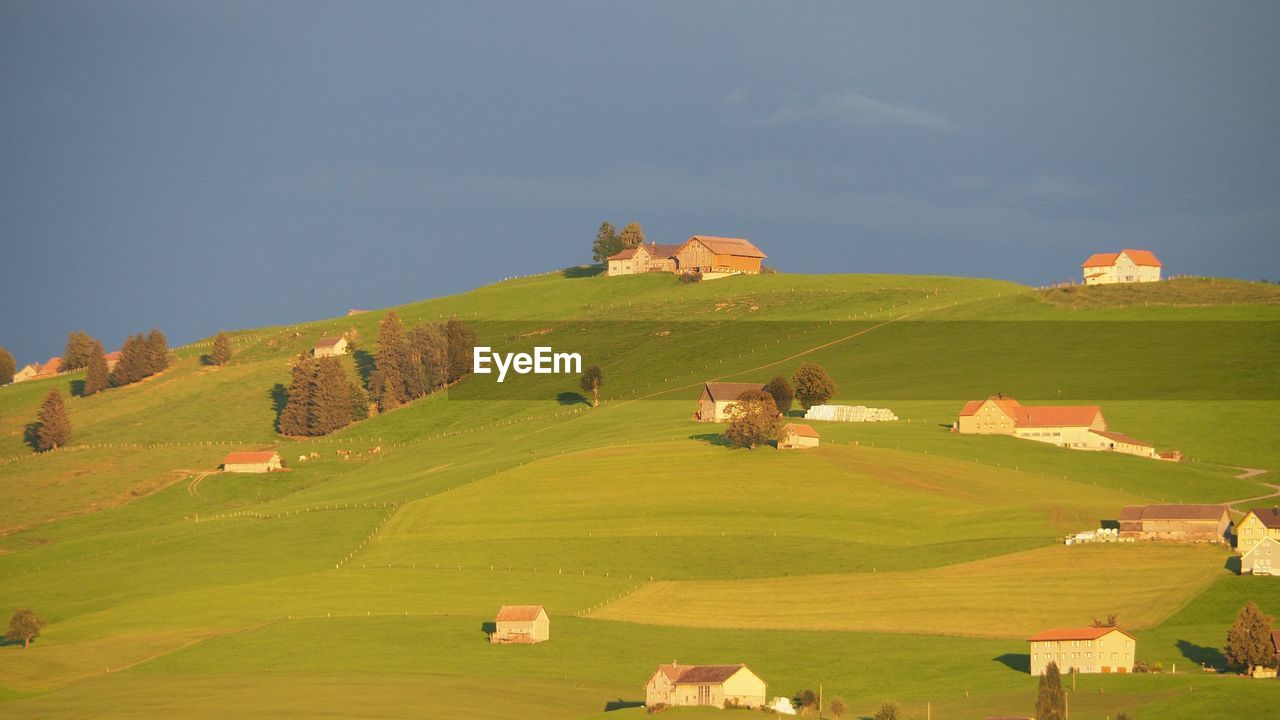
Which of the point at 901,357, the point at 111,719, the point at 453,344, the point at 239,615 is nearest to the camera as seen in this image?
the point at 111,719

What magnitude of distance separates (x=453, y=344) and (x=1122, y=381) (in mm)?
70359

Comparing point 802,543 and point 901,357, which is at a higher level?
point 901,357

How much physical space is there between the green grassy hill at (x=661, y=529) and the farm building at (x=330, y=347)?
698cm

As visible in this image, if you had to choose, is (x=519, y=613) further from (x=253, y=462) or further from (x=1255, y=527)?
(x=253, y=462)

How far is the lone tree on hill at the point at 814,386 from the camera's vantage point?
129 meters

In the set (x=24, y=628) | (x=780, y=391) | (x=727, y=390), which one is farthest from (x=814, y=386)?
(x=24, y=628)

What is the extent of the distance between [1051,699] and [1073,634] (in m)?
10.0

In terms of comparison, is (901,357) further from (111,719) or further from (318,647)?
(111,719)

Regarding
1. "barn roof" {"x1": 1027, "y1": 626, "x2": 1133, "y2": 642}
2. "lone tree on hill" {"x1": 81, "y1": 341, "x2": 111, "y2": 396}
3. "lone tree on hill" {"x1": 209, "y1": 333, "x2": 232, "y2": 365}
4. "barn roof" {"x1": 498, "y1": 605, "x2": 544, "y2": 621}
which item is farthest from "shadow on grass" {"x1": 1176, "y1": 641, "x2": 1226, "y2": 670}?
"lone tree on hill" {"x1": 81, "y1": 341, "x2": 111, "y2": 396}

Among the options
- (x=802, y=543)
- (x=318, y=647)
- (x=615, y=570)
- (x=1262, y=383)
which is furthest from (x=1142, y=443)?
(x=318, y=647)

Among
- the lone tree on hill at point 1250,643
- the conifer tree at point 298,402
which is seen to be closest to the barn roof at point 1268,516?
the lone tree on hill at point 1250,643

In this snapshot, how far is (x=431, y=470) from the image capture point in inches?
4916

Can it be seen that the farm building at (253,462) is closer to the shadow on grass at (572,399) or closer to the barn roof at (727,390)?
the shadow on grass at (572,399)

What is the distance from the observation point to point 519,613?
7812 centimetres
